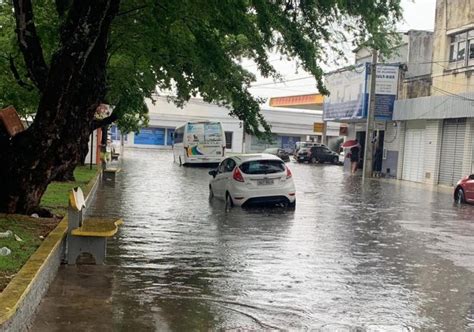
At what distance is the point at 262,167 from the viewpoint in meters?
17.0

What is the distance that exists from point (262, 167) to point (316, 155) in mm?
38061

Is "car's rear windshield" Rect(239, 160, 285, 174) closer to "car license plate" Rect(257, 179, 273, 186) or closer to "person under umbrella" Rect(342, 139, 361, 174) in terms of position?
"car license plate" Rect(257, 179, 273, 186)

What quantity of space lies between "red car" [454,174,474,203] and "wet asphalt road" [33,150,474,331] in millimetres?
5652

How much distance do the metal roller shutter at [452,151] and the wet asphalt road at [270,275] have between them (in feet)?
46.7

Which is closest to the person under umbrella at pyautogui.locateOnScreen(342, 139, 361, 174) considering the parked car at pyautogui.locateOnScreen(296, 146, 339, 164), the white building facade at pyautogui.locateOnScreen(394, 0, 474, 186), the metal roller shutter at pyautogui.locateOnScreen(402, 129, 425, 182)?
the metal roller shutter at pyautogui.locateOnScreen(402, 129, 425, 182)

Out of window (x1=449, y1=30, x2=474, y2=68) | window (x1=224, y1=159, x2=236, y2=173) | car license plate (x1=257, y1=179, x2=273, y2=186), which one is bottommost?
car license plate (x1=257, y1=179, x2=273, y2=186)

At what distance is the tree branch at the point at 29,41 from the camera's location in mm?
10258

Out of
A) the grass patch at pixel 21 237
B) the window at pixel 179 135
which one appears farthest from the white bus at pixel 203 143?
the grass patch at pixel 21 237

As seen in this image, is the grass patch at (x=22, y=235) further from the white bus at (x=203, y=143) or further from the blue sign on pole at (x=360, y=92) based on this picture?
the white bus at (x=203, y=143)

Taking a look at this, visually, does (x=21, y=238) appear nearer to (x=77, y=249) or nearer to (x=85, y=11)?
(x=77, y=249)

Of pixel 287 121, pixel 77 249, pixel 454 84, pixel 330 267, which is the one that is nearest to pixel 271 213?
pixel 330 267

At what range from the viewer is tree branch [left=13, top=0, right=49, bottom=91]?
10.3m

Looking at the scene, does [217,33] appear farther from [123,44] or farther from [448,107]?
[448,107]

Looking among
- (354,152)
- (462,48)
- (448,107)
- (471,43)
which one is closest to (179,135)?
(354,152)
